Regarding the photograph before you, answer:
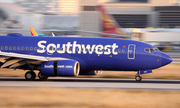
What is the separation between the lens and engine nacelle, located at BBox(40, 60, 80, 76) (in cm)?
2102

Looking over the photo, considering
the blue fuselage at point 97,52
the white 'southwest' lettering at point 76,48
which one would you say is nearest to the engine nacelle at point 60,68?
the blue fuselage at point 97,52

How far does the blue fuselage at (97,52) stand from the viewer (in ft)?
71.4

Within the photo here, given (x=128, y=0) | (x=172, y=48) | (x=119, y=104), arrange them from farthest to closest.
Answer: (x=128, y=0), (x=172, y=48), (x=119, y=104)

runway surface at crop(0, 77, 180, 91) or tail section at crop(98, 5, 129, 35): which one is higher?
tail section at crop(98, 5, 129, 35)

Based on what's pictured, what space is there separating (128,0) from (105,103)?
141 meters

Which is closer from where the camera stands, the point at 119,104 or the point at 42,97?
the point at 119,104

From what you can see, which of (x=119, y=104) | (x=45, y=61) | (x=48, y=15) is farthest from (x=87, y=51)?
(x=48, y=15)

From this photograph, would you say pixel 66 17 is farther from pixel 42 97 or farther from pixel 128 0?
pixel 42 97

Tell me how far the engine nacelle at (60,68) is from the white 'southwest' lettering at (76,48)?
4.08 feet

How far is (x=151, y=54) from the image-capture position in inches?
855

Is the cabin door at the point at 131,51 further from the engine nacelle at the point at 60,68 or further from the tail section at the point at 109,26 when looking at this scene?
the tail section at the point at 109,26

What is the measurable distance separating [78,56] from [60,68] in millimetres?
1991

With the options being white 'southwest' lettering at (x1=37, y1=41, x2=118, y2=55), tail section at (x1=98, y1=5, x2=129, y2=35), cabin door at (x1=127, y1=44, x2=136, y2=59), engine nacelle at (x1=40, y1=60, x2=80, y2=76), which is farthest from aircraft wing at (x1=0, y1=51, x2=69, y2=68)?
tail section at (x1=98, y1=5, x2=129, y2=35)

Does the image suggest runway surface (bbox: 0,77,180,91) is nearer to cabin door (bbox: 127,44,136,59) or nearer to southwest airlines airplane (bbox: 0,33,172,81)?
southwest airlines airplane (bbox: 0,33,172,81)
